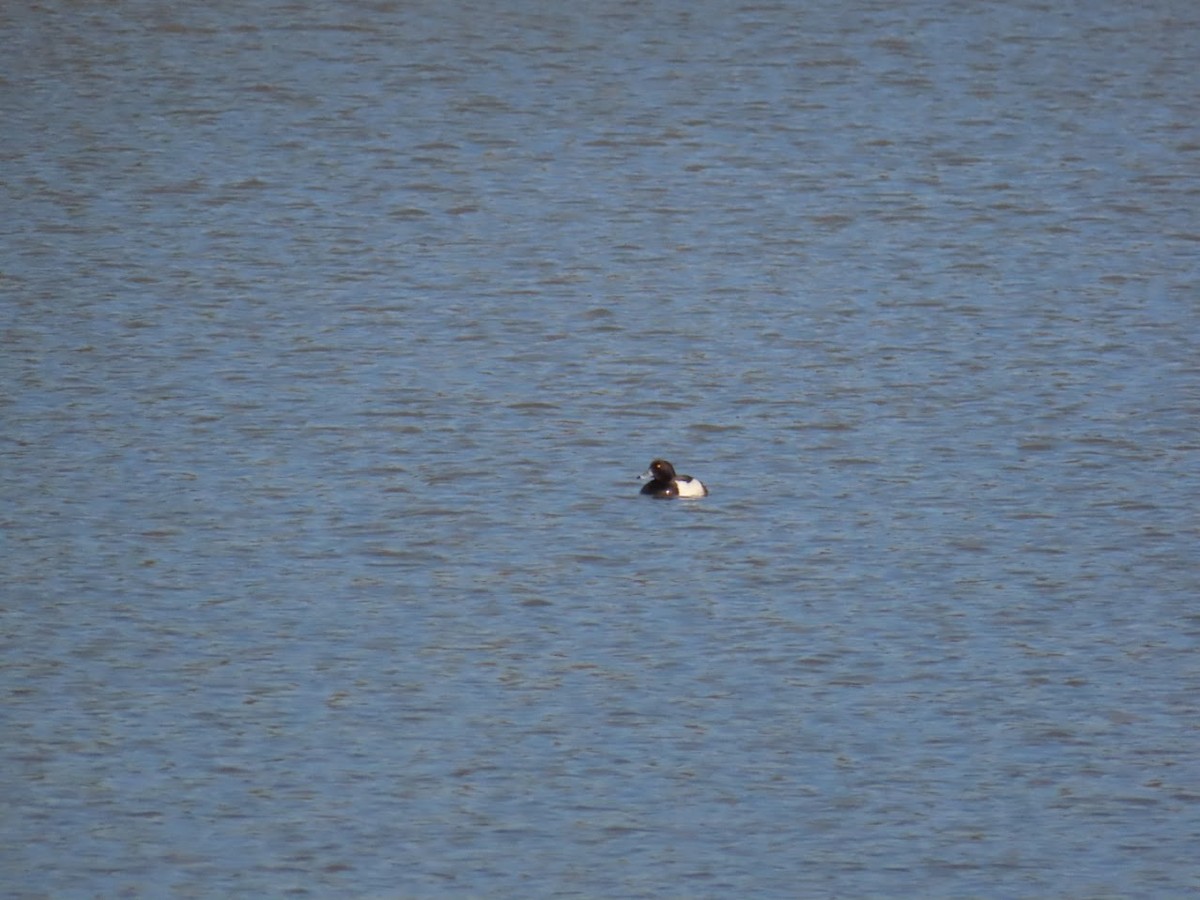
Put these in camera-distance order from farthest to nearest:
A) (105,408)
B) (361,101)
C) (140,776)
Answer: (361,101)
(105,408)
(140,776)

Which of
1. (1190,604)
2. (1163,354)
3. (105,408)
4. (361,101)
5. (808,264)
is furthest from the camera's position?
(361,101)

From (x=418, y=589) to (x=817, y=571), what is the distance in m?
2.11

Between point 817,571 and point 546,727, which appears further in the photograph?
point 817,571

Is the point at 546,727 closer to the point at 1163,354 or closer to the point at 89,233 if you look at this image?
the point at 1163,354

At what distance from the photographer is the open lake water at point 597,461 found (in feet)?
31.3

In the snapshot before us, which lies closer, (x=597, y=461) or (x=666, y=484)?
(x=666, y=484)

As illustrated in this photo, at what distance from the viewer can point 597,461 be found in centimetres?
1448

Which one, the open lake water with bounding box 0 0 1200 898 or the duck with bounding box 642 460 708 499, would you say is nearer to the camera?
the open lake water with bounding box 0 0 1200 898

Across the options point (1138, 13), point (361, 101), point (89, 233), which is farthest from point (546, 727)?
point (1138, 13)

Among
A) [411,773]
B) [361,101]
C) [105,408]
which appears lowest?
[411,773]

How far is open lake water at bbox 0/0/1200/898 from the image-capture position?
9.54 m

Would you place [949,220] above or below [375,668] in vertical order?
above

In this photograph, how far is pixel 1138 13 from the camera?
89.5 feet

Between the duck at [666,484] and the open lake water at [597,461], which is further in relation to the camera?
the duck at [666,484]
